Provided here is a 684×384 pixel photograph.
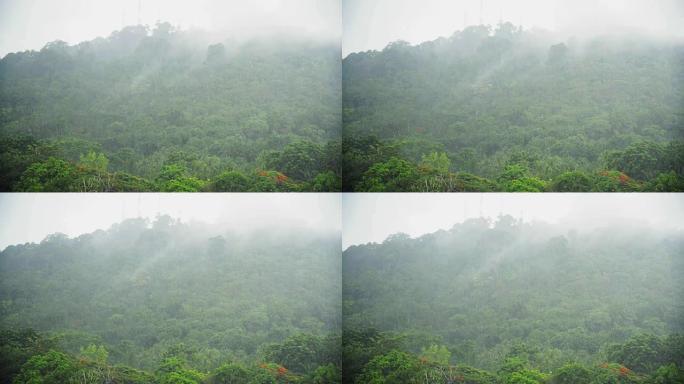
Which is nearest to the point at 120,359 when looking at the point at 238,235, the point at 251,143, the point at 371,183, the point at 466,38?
the point at 238,235

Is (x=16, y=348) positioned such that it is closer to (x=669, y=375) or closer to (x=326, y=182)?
(x=326, y=182)

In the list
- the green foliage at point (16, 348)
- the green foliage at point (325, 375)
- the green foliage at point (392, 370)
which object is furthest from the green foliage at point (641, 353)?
the green foliage at point (16, 348)

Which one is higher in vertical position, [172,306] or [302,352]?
[172,306]

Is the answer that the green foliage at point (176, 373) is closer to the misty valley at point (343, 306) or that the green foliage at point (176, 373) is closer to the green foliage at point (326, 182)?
the misty valley at point (343, 306)

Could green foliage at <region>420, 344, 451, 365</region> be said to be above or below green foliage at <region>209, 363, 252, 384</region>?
above

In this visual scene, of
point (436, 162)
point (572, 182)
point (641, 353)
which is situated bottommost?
point (641, 353)

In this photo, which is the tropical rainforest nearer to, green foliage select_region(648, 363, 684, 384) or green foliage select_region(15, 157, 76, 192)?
green foliage select_region(15, 157, 76, 192)

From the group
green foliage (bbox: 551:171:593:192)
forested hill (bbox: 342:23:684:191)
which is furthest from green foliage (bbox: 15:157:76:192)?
green foliage (bbox: 551:171:593:192)

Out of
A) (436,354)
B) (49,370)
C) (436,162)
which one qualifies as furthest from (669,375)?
(49,370)
